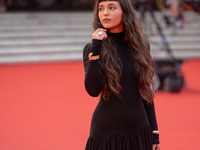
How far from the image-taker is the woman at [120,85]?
1.76 meters

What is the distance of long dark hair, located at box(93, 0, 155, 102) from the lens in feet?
5.80

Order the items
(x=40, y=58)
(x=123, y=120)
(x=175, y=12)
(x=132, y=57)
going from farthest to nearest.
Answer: (x=40, y=58)
(x=175, y=12)
(x=132, y=57)
(x=123, y=120)

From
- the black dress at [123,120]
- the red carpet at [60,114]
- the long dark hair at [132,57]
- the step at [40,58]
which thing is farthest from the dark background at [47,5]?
the black dress at [123,120]

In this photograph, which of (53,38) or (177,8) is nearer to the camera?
(177,8)

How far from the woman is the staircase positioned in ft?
29.0

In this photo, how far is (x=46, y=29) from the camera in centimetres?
1293

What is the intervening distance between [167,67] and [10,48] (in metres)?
7.25

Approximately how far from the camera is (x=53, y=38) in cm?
1245

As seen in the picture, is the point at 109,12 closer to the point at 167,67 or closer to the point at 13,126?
the point at 13,126

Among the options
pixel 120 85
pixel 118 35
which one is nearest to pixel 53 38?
pixel 118 35

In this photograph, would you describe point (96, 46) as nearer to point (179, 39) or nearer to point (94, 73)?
point (94, 73)

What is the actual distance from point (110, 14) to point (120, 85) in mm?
449

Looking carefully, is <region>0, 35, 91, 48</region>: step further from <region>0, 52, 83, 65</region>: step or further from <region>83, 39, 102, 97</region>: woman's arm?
<region>83, 39, 102, 97</region>: woman's arm

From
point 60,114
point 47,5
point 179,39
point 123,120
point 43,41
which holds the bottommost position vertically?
point 60,114
